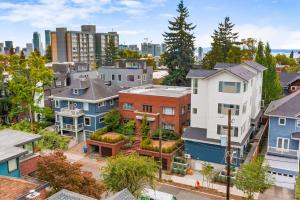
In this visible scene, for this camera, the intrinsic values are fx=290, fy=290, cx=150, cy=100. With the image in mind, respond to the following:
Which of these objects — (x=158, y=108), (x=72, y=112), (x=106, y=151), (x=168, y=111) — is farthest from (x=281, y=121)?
(x=72, y=112)

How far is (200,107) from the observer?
37312 mm

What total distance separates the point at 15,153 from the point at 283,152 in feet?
90.8

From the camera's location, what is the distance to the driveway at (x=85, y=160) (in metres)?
34.9

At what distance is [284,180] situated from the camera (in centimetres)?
3016

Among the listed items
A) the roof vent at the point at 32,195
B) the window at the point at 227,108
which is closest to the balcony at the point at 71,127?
the window at the point at 227,108

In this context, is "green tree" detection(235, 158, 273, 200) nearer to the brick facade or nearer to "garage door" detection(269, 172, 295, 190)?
"garage door" detection(269, 172, 295, 190)

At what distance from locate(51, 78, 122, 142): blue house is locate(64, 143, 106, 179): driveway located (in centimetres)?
365

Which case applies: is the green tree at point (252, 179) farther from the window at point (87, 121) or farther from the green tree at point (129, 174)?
the window at point (87, 121)

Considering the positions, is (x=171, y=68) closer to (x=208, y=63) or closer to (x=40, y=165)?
(x=208, y=63)

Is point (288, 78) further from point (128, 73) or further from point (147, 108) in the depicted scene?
point (147, 108)

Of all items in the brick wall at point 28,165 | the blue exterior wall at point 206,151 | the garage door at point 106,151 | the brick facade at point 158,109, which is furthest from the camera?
the brick facade at point 158,109

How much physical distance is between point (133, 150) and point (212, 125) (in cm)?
1098

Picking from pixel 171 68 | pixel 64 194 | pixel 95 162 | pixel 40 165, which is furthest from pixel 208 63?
pixel 64 194

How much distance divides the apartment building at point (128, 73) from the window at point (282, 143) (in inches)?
1286
